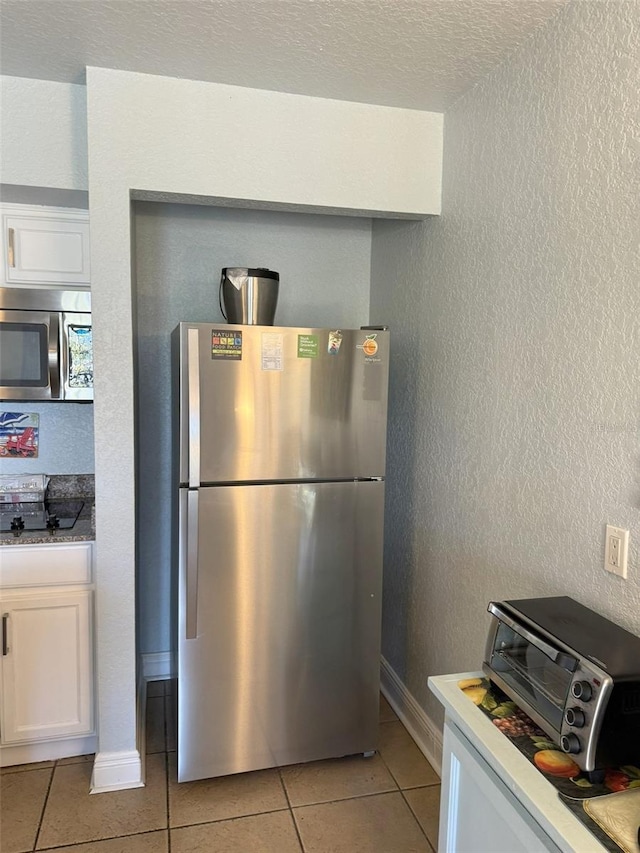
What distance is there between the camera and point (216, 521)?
2.11 m

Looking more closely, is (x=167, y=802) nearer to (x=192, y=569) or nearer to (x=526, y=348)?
(x=192, y=569)

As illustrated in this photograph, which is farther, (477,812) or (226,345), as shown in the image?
(226,345)

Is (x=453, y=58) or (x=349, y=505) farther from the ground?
(x=453, y=58)

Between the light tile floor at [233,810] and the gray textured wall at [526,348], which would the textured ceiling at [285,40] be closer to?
the gray textured wall at [526,348]

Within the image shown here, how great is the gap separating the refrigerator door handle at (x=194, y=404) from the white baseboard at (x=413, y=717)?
1.36m

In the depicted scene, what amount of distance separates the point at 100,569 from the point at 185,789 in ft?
2.86

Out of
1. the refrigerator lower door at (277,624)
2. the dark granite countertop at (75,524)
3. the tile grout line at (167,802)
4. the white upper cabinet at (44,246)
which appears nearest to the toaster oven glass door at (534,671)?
the refrigerator lower door at (277,624)

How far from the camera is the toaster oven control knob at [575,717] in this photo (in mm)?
1144

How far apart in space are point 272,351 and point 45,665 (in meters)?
1.41

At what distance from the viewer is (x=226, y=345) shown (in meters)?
2.05

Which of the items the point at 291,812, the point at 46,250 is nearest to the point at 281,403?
the point at 46,250

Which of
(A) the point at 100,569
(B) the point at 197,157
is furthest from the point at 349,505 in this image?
(B) the point at 197,157

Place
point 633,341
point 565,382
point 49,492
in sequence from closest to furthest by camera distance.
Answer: point 633,341
point 565,382
point 49,492

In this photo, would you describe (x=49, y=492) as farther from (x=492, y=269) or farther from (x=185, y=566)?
(x=492, y=269)
